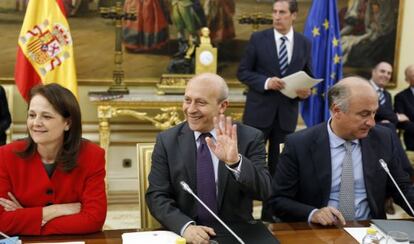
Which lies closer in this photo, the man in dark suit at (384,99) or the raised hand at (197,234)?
the raised hand at (197,234)

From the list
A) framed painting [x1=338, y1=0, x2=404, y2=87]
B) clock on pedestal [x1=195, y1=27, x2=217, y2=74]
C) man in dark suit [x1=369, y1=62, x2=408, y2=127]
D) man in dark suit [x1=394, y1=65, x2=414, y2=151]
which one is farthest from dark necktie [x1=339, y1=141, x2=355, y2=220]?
framed painting [x1=338, y1=0, x2=404, y2=87]

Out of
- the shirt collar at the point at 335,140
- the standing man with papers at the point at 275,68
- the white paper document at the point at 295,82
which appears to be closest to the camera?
the shirt collar at the point at 335,140

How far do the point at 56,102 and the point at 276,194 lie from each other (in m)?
1.09

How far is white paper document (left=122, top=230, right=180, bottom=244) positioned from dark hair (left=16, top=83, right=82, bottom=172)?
47cm

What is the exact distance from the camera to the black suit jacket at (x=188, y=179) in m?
2.20

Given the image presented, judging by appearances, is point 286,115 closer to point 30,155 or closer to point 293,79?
point 293,79

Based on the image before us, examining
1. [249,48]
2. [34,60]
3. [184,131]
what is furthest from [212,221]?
[34,60]

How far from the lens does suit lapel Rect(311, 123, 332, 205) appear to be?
2479 mm

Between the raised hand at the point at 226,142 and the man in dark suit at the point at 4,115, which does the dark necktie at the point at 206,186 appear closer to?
the raised hand at the point at 226,142

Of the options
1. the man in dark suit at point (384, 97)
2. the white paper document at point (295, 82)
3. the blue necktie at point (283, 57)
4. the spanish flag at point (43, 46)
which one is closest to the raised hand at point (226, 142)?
the white paper document at point (295, 82)

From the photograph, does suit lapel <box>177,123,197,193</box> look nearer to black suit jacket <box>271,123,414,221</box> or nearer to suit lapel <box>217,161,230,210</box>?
suit lapel <box>217,161,230,210</box>

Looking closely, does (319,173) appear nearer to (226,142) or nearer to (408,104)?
(226,142)

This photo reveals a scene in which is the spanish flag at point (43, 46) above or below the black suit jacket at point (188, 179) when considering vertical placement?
above

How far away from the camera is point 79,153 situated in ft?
7.39
